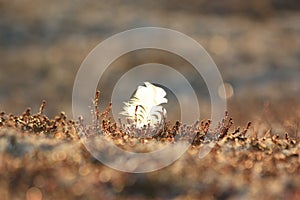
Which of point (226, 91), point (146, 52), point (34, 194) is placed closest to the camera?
point (34, 194)

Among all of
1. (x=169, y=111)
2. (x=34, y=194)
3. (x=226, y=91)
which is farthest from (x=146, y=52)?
(x=34, y=194)

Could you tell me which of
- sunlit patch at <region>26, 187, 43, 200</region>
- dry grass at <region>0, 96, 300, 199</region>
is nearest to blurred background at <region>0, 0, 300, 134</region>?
dry grass at <region>0, 96, 300, 199</region>

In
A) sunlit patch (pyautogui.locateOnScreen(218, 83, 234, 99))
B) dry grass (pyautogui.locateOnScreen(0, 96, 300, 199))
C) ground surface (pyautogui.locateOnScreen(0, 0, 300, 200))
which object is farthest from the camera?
sunlit patch (pyautogui.locateOnScreen(218, 83, 234, 99))

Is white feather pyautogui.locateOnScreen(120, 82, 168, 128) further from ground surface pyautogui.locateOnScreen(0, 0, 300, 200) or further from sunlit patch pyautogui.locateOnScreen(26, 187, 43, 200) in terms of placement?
sunlit patch pyautogui.locateOnScreen(26, 187, 43, 200)

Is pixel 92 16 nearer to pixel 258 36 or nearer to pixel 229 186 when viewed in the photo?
pixel 258 36

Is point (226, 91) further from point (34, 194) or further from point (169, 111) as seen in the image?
point (34, 194)

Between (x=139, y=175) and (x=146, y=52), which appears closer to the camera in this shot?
(x=139, y=175)

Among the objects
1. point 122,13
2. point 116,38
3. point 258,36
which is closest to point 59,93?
point 116,38
